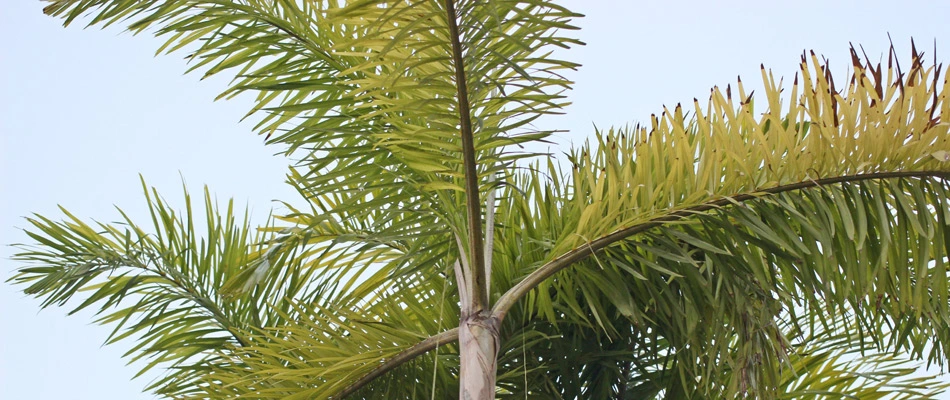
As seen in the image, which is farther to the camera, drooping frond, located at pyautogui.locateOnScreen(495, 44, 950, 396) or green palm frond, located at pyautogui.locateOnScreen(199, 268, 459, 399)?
green palm frond, located at pyautogui.locateOnScreen(199, 268, 459, 399)

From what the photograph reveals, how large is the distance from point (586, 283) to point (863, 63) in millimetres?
653

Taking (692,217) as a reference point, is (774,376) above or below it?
below

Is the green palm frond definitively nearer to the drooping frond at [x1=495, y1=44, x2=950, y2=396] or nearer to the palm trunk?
the palm trunk

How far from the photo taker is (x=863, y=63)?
63.7 inches

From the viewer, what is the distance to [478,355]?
5.45 feet

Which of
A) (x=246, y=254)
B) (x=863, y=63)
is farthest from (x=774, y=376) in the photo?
(x=246, y=254)

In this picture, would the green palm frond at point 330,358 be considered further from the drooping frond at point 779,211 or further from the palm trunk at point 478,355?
the drooping frond at point 779,211

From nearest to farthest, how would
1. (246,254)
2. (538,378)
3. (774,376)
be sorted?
(774,376), (538,378), (246,254)

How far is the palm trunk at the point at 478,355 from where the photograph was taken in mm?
1630

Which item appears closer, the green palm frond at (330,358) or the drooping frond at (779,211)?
the drooping frond at (779,211)

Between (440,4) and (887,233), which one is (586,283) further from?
(440,4)

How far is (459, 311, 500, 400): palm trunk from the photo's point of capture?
163cm

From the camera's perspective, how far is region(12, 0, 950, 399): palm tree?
1573 mm

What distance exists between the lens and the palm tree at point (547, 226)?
1.57 metres
